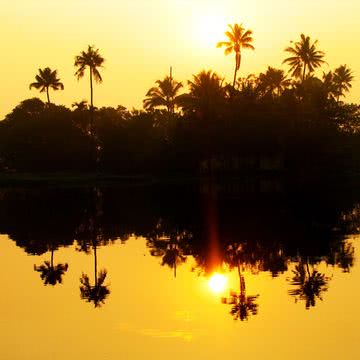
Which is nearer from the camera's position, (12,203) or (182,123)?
(12,203)

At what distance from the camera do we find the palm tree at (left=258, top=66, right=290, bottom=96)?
325 ft

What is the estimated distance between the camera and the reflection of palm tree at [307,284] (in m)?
19.7

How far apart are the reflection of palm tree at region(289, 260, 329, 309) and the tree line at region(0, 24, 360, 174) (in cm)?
6682

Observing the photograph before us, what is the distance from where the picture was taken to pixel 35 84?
118 m

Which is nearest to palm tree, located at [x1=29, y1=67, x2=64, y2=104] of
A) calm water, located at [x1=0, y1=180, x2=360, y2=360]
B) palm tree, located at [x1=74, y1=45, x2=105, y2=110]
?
palm tree, located at [x1=74, y1=45, x2=105, y2=110]

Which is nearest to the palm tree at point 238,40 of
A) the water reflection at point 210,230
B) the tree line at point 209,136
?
the tree line at point 209,136

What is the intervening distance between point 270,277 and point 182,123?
69735 mm

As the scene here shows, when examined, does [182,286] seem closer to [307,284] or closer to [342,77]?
[307,284]

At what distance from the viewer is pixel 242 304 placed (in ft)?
62.0

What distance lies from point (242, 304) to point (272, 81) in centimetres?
9141

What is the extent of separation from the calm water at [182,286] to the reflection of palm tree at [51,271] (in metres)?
0.04

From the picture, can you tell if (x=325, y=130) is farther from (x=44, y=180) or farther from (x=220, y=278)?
(x=220, y=278)

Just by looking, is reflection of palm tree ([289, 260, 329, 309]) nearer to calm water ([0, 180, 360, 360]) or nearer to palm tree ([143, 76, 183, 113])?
calm water ([0, 180, 360, 360])

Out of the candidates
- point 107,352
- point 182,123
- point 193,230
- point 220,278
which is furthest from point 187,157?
point 107,352
